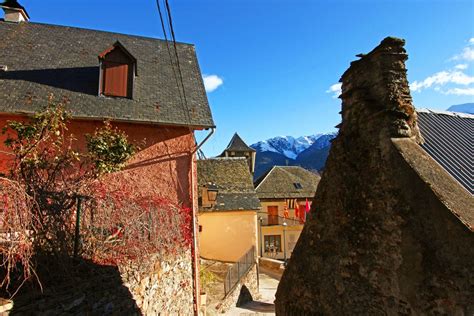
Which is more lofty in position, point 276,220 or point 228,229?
point 228,229

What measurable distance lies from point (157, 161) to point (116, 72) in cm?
312

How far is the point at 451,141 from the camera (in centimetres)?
568

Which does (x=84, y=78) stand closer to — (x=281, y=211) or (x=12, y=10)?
(x=12, y=10)

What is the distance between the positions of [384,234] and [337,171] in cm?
118

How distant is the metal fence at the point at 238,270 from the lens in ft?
43.9

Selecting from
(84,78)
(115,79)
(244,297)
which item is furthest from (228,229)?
(84,78)

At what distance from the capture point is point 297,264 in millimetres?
4621

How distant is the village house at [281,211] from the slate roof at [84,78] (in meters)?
19.2

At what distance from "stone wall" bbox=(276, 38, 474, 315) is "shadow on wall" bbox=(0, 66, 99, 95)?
7.71 meters

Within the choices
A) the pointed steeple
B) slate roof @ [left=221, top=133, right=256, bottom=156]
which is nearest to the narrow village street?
the pointed steeple

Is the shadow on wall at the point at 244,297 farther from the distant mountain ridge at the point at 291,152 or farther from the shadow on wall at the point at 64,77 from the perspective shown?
the distant mountain ridge at the point at 291,152

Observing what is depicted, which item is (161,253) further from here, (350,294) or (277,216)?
(277,216)

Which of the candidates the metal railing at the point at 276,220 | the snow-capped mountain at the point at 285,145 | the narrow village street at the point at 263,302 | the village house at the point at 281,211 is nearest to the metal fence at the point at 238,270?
the narrow village street at the point at 263,302

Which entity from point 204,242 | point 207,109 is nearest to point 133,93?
point 207,109
